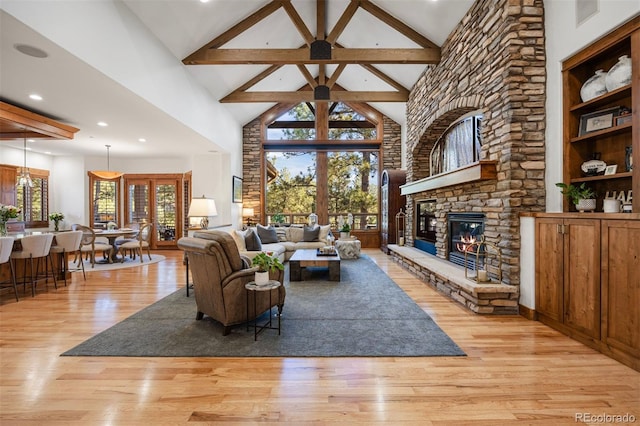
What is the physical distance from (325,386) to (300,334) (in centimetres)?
85

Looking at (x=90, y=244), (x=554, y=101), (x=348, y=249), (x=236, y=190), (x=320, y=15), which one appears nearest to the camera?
(x=554, y=101)

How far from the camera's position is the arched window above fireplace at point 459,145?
470 cm

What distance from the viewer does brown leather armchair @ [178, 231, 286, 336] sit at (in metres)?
2.86

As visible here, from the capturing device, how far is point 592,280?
2572mm

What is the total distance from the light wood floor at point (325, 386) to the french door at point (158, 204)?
6288mm

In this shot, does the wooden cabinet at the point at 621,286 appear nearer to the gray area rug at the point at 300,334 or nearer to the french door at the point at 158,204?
the gray area rug at the point at 300,334

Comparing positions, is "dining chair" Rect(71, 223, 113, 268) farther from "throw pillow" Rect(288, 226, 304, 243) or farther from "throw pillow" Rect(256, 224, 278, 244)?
"throw pillow" Rect(288, 226, 304, 243)

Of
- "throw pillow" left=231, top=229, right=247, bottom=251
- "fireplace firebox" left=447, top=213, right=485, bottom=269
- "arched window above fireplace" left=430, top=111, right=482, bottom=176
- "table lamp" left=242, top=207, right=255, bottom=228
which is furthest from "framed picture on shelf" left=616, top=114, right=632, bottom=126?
"table lamp" left=242, top=207, right=255, bottom=228

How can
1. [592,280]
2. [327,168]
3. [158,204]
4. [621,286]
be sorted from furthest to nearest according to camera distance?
1. [327,168]
2. [158,204]
3. [592,280]
4. [621,286]

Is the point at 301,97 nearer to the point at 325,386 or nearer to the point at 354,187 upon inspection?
the point at 354,187

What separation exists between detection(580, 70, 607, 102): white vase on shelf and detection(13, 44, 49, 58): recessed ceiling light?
17.3 feet

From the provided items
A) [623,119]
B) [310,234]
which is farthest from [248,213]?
[623,119]

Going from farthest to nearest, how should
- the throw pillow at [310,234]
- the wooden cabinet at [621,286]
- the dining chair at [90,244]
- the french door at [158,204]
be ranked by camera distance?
the french door at [158,204]
the throw pillow at [310,234]
the dining chair at [90,244]
the wooden cabinet at [621,286]

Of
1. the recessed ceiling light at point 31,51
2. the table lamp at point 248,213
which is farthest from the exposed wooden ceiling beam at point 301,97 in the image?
the recessed ceiling light at point 31,51
